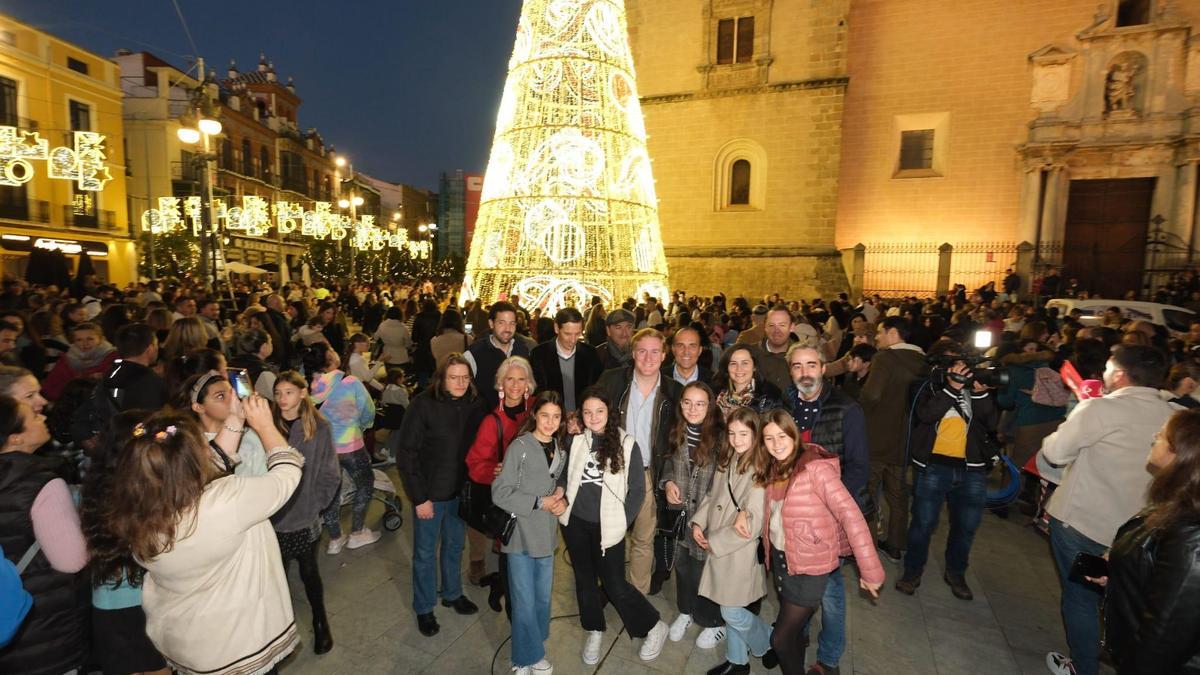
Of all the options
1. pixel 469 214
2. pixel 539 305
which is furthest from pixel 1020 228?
pixel 469 214

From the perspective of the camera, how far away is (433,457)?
3688mm

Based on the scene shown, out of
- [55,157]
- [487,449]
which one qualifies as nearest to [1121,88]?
[487,449]

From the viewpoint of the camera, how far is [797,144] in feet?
59.3

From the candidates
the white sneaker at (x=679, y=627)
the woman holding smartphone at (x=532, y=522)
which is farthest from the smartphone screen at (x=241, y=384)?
the white sneaker at (x=679, y=627)

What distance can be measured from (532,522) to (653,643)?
45.0 inches

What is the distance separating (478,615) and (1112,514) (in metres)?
3.77

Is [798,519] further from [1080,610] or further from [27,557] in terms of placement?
[27,557]

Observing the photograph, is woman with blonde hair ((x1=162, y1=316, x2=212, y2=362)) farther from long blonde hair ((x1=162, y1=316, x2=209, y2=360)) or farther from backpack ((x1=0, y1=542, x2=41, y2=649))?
backpack ((x1=0, y1=542, x2=41, y2=649))

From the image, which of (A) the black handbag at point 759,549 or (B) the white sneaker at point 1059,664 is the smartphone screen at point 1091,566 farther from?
(A) the black handbag at point 759,549

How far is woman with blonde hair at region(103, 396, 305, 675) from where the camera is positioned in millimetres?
2051

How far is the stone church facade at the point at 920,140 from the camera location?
1664 cm

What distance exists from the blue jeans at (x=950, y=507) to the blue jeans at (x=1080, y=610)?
83 cm

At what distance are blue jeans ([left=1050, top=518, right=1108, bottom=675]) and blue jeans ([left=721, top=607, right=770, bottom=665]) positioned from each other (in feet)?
5.52

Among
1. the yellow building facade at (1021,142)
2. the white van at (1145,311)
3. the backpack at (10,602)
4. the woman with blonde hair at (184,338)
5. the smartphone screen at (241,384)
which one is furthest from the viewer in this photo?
the yellow building facade at (1021,142)
